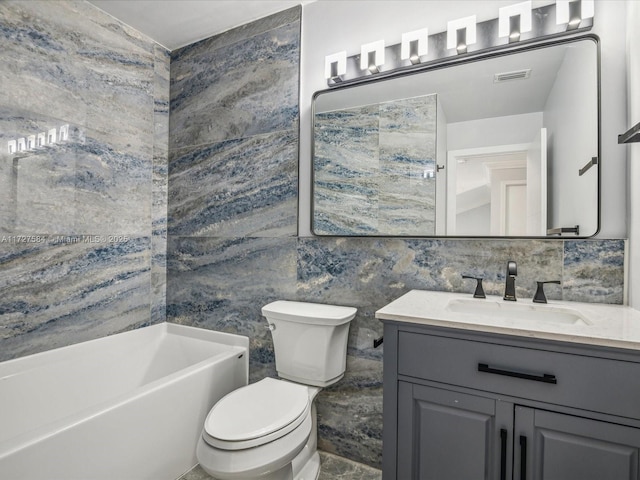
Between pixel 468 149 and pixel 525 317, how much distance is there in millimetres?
772

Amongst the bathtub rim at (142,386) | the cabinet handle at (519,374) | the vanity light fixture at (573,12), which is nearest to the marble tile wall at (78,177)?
the bathtub rim at (142,386)

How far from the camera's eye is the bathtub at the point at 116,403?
4.07 ft

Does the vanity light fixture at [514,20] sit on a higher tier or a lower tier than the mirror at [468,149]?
higher

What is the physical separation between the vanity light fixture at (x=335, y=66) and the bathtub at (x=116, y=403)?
5.42ft

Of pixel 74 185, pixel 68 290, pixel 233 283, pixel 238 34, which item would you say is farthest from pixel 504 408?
pixel 238 34

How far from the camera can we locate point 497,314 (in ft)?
4.67

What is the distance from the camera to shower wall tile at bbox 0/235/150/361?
178 cm

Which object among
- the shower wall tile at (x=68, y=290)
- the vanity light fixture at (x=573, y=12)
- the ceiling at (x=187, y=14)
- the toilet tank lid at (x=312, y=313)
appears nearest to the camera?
the vanity light fixture at (x=573, y=12)

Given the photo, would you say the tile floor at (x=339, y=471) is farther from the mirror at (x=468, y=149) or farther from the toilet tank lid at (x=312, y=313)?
the mirror at (x=468, y=149)

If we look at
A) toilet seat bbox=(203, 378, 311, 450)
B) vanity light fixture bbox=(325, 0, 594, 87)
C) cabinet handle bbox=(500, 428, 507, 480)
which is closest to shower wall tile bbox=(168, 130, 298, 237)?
vanity light fixture bbox=(325, 0, 594, 87)

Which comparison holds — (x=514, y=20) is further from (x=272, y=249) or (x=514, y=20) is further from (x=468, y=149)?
(x=272, y=249)

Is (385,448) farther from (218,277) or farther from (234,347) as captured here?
(218,277)

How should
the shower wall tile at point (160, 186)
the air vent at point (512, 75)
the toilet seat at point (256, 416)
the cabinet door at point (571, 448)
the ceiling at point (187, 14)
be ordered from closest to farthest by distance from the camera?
the cabinet door at point (571, 448), the toilet seat at point (256, 416), the air vent at point (512, 75), the ceiling at point (187, 14), the shower wall tile at point (160, 186)

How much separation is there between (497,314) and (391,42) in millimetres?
1430
